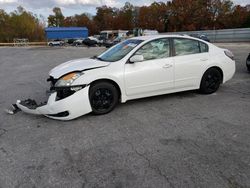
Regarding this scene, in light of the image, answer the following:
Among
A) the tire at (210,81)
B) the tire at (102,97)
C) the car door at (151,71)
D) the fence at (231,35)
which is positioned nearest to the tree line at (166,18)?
the fence at (231,35)

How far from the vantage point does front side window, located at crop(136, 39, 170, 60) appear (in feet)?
16.5

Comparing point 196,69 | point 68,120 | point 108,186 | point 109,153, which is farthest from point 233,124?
point 68,120

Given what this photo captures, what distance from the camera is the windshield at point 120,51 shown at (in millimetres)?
→ 5018

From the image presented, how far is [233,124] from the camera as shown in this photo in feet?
13.4

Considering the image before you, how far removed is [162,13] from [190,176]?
6964 cm

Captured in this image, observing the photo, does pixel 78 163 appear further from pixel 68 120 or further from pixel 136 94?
pixel 136 94

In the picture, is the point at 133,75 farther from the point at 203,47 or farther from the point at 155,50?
the point at 203,47

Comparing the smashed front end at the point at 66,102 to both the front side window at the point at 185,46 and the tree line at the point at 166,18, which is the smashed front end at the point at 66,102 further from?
the tree line at the point at 166,18

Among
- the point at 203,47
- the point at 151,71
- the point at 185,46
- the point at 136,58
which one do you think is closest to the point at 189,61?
the point at 185,46

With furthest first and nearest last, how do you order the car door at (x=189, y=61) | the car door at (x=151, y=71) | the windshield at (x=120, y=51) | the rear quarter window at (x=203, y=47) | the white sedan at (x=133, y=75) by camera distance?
the rear quarter window at (x=203, y=47), the car door at (x=189, y=61), the windshield at (x=120, y=51), the car door at (x=151, y=71), the white sedan at (x=133, y=75)

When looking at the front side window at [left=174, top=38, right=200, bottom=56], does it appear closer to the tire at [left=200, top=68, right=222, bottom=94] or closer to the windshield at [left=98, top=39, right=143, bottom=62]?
the tire at [left=200, top=68, right=222, bottom=94]

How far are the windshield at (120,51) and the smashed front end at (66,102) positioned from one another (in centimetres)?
102

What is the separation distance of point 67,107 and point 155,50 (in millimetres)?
2226

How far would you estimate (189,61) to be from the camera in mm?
5379
